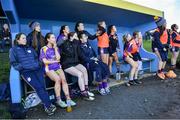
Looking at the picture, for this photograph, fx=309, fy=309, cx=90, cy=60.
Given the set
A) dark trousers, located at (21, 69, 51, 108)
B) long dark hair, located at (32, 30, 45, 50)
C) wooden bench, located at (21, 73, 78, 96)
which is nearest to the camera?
dark trousers, located at (21, 69, 51, 108)

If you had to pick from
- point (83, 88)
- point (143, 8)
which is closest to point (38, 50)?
point (83, 88)

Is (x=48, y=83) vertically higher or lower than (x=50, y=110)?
higher

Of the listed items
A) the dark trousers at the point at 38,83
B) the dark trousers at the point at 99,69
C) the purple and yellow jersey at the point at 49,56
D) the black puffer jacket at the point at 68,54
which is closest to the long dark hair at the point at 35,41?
the purple and yellow jersey at the point at 49,56

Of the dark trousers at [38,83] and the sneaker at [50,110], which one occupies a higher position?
the dark trousers at [38,83]

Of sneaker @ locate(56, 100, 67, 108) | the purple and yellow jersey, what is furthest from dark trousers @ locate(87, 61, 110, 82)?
sneaker @ locate(56, 100, 67, 108)

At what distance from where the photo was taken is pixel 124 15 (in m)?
10.3

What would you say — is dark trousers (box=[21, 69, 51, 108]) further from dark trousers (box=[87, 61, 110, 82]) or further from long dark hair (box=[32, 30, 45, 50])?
dark trousers (box=[87, 61, 110, 82])

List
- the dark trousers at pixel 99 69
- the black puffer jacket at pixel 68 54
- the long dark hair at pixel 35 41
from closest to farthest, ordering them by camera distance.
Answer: the long dark hair at pixel 35 41 < the black puffer jacket at pixel 68 54 < the dark trousers at pixel 99 69

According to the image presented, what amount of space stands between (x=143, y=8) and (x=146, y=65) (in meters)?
1.98

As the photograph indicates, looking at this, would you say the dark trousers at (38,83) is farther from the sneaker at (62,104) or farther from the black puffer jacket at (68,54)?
the black puffer jacket at (68,54)

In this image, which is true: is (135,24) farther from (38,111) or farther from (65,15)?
(38,111)

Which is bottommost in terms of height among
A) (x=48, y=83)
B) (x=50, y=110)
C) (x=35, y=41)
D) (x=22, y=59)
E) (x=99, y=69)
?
(x=50, y=110)

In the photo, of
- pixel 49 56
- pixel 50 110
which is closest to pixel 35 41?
pixel 49 56

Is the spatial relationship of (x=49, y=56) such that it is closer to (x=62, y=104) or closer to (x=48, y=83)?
(x=48, y=83)
